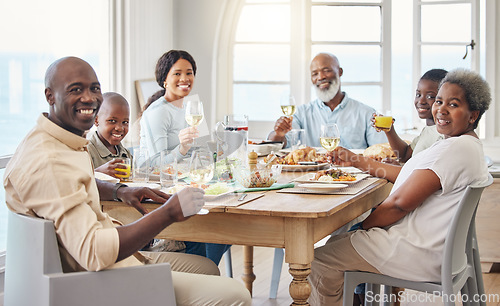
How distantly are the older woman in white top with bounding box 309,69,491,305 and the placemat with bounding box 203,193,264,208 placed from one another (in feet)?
1.24

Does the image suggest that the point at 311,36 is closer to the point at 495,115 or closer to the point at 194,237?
the point at 495,115

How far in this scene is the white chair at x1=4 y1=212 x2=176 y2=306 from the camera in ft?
5.22

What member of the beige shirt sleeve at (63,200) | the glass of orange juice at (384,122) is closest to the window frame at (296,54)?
the glass of orange juice at (384,122)

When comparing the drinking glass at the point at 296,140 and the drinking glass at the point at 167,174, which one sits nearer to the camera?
the drinking glass at the point at 167,174

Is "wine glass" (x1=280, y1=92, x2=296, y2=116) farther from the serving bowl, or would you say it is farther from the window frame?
the window frame

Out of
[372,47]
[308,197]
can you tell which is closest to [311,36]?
[372,47]

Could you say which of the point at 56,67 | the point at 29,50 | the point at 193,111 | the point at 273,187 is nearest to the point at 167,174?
the point at 273,187

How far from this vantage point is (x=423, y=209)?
2330mm

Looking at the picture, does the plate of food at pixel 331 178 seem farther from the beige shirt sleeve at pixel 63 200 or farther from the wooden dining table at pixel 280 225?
the beige shirt sleeve at pixel 63 200

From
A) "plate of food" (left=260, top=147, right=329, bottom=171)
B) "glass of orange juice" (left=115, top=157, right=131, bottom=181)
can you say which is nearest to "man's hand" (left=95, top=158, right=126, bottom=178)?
"glass of orange juice" (left=115, top=157, right=131, bottom=181)

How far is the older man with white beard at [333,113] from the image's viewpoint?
4.50 m

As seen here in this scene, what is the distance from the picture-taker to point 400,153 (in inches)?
141

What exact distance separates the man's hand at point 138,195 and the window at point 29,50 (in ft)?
4.86

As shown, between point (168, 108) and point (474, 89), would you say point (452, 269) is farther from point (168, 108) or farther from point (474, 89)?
point (168, 108)
